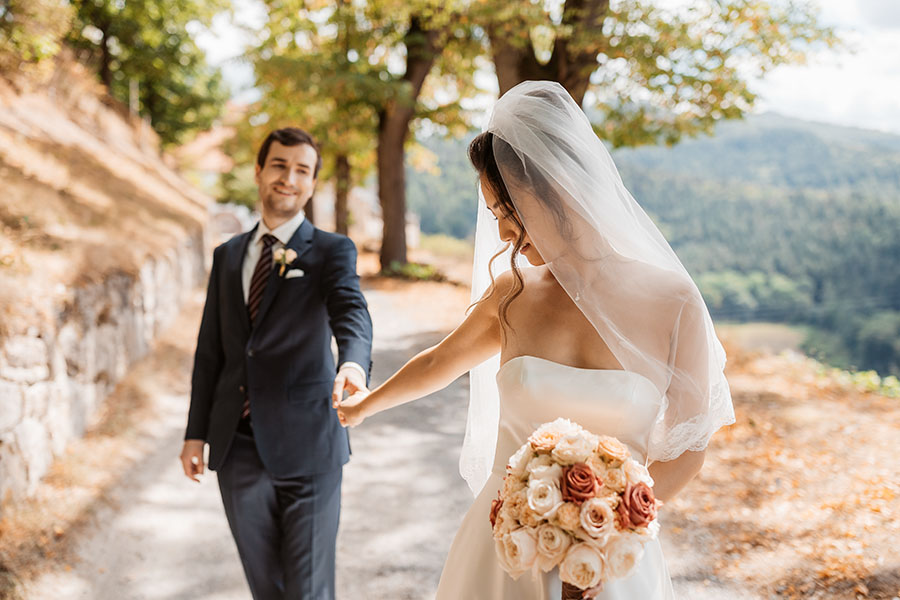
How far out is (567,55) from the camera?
35.0ft

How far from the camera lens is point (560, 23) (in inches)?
401

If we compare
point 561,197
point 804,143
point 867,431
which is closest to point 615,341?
point 561,197

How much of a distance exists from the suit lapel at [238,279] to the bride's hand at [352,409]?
0.65m

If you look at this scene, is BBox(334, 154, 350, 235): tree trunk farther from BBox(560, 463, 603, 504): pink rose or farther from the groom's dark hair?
BBox(560, 463, 603, 504): pink rose

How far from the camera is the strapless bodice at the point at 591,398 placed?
6.87 feet

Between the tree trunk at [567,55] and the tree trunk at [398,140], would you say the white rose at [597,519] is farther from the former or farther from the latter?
the tree trunk at [398,140]

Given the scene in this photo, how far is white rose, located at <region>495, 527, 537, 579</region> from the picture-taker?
1715 mm

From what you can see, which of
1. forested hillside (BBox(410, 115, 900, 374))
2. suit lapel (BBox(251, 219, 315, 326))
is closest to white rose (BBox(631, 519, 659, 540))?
suit lapel (BBox(251, 219, 315, 326))

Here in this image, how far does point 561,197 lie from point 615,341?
0.50 meters

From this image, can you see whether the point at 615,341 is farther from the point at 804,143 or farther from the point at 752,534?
the point at 804,143

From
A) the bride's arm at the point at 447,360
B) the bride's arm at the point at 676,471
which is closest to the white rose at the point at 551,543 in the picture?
the bride's arm at the point at 676,471

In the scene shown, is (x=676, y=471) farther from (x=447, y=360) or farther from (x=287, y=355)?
(x=287, y=355)

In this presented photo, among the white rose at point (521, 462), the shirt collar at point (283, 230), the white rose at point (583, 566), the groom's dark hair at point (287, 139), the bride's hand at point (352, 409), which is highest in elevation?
the groom's dark hair at point (287, 139)

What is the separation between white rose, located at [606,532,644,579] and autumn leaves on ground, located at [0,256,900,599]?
3.16 meters
